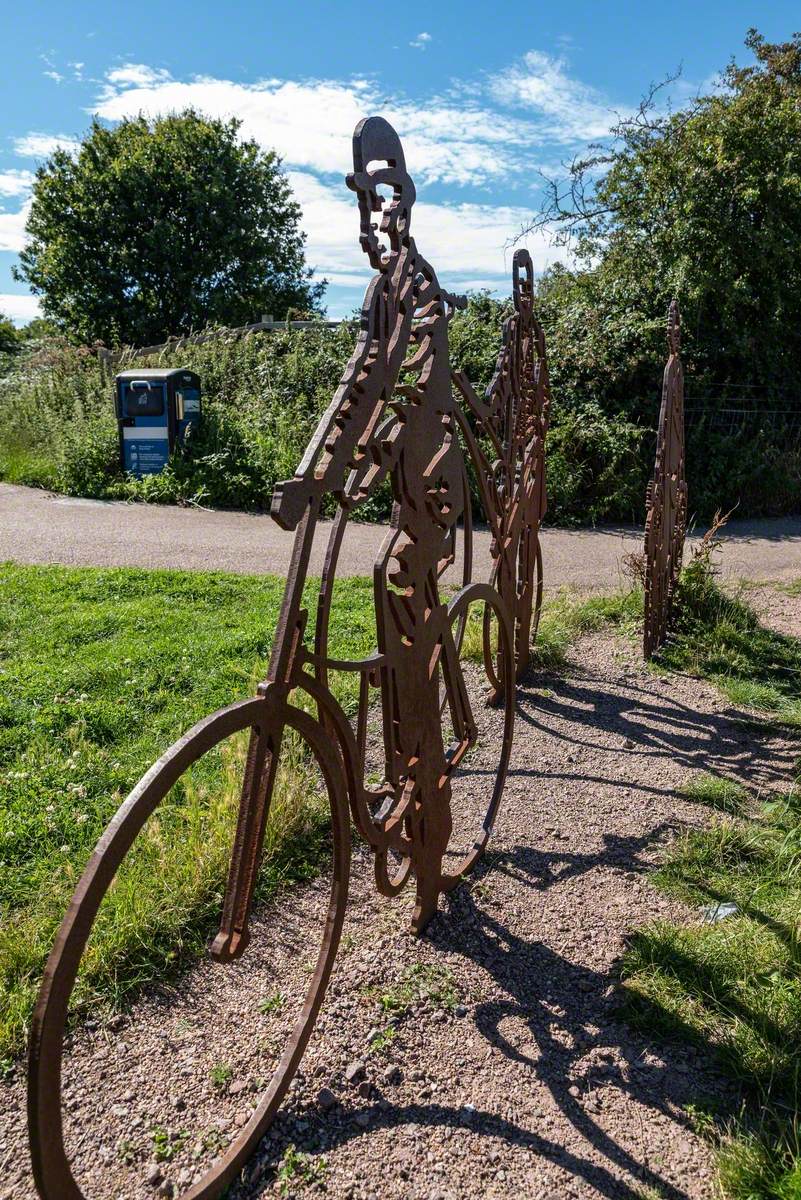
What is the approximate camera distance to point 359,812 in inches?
84.9

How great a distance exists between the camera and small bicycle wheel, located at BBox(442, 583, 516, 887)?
Result: 2.76m

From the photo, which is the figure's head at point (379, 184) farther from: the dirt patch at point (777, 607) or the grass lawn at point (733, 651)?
the dirt patch at point (777, 607)

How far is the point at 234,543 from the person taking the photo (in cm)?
841

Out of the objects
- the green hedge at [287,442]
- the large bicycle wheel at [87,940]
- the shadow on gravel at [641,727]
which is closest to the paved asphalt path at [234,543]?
the green hedge at [287,442]

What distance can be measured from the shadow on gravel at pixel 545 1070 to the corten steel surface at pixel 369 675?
0.14 metres

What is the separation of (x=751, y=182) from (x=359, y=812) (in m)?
10.9

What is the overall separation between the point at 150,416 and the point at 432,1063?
31.9 feet

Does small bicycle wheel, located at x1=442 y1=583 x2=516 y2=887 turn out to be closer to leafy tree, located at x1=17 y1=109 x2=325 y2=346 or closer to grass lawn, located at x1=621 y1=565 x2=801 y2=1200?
grass lawn, located at x1=621 y1=565 x2=801 y2=1200

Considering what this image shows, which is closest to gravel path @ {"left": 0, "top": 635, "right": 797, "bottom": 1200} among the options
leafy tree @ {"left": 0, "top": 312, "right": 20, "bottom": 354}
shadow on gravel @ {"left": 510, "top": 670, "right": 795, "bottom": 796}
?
shadow on gravel @ {"left": 510, "top": 670, "right": 795, "bottom": 796}

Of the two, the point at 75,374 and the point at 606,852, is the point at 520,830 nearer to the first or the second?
the point at 606,852

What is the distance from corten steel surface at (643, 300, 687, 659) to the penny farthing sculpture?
2.12 ft

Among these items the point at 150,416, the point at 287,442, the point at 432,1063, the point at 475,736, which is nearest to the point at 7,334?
the point at 150,416

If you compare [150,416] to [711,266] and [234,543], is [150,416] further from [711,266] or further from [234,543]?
[711,266]

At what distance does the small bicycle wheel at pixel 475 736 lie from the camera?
9.05ft
